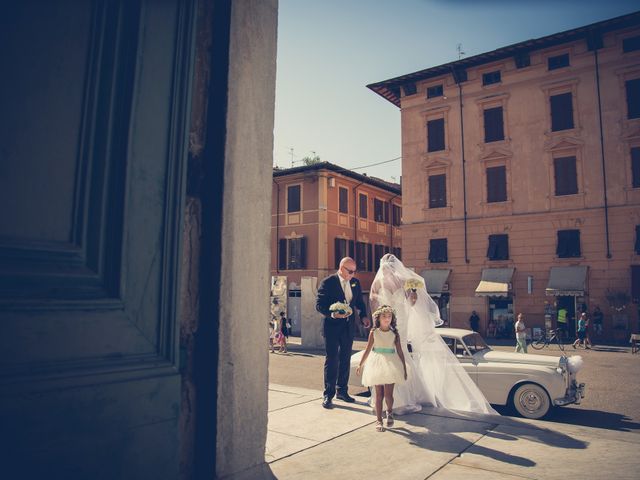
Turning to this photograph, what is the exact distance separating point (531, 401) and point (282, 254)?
24562 mm

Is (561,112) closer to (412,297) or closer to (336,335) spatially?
(412,297)

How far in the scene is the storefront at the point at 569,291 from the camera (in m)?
21.8

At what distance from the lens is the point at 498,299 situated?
24.2 metres

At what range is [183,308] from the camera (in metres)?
1.78

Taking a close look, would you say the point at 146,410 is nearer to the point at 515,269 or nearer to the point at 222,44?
the point at 222,44

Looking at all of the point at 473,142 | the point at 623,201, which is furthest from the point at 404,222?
the point at 623,201

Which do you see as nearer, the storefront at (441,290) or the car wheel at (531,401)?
the car wheel at (531,401)

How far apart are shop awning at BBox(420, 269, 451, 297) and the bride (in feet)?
62.1

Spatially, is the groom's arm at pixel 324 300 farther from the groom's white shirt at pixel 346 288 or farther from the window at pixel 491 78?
the window at pixel 491 78

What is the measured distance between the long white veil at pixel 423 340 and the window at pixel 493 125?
813 inches

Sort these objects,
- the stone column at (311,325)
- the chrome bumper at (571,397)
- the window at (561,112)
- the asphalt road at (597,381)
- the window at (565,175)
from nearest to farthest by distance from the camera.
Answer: the chrome bumper at (571,397) → the asphalt road at (597,381) → the stone column at (311,325) → the window at (565,175) → the window at (561,112)

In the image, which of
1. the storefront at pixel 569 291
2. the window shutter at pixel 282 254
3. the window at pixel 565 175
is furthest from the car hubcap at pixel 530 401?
the window shutter at pixel 282 254

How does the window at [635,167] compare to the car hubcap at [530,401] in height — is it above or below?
above

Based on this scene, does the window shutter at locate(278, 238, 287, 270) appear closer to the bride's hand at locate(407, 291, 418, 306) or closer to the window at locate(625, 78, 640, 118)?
the window at locate(625, 78, 640, 118)
